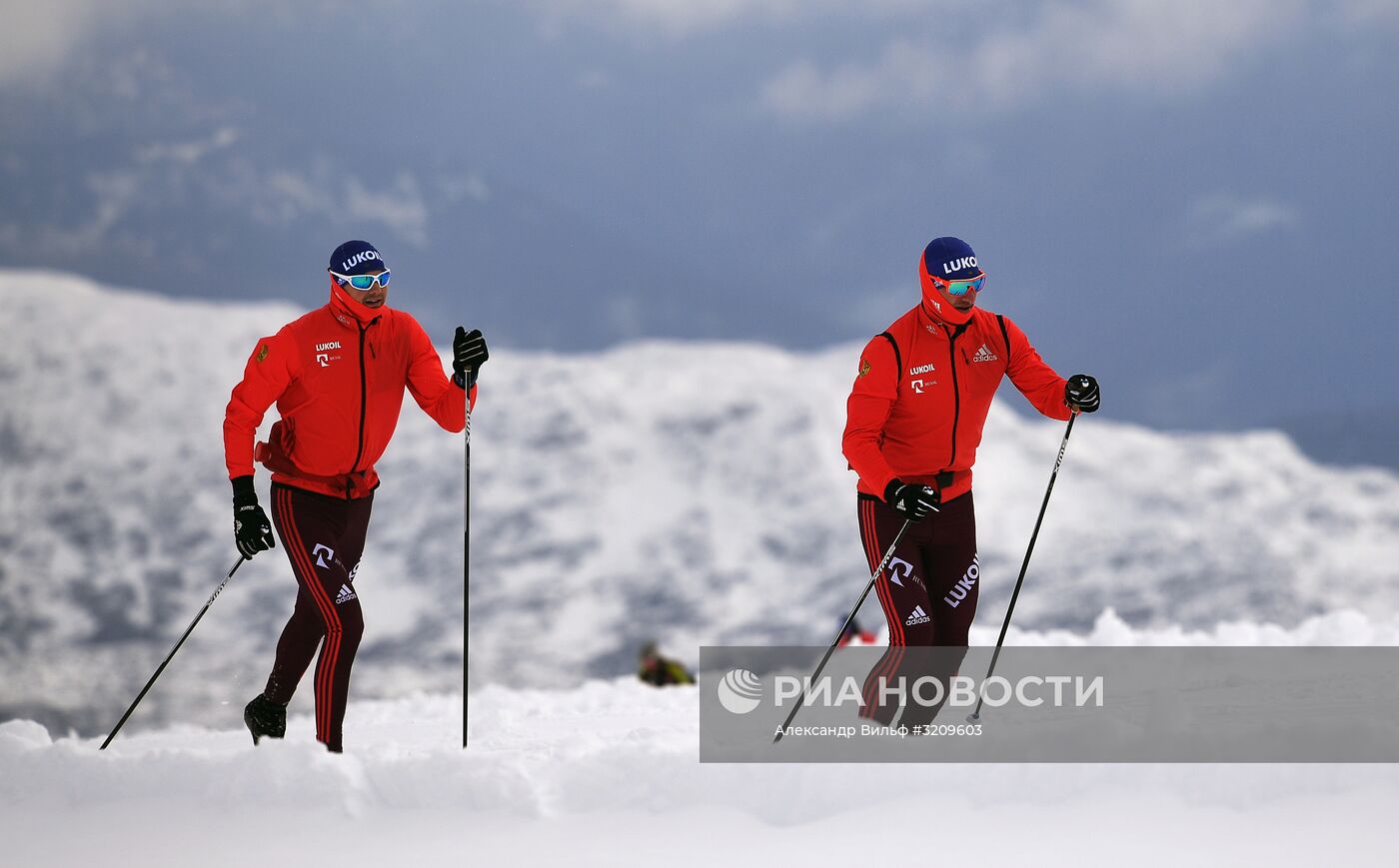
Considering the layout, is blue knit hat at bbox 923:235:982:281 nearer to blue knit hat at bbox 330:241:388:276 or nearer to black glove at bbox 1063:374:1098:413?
black glove at bbox 1063:374:1098:413

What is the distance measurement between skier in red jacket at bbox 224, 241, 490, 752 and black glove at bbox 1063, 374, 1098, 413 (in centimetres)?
228

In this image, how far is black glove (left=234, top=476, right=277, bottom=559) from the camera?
16.8ft

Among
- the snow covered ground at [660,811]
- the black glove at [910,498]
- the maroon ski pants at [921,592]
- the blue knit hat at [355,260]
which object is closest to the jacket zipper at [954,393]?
the maroon ski pants at [921,592]

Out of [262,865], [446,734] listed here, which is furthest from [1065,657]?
[262,865]

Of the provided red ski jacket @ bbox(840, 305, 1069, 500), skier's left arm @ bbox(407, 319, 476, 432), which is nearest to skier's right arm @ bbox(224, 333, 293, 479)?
skier's left arm @ bbox(407, 319, 476, 432)

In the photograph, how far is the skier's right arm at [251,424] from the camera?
16.8ft

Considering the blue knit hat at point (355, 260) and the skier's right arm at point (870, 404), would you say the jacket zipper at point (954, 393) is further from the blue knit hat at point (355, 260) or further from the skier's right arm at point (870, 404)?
the blue knit hat at point (355, 260)

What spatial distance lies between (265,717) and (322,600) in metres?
0.56

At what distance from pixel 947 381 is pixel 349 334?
2.27 metres

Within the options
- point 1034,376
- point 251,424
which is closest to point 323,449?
point 251,424

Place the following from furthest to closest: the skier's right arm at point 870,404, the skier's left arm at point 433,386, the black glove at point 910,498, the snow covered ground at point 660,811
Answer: the skier's left arm at point 433,386, the skier's right arm at point 870,404, the black glove at point 910,498, the snow covered ground at point 660,811

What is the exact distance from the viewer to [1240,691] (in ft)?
16.5

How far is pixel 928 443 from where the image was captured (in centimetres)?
518

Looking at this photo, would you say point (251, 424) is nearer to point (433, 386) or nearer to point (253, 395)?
point (253, 395)
